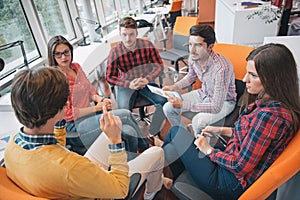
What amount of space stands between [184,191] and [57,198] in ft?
1.89

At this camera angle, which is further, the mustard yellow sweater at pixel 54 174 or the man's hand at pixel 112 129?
the man's hand at pixel 112 129

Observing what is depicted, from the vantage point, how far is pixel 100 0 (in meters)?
4.05

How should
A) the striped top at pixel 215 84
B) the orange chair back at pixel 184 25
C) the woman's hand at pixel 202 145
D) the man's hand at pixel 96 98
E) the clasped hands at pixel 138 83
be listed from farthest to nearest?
the orange chair back at pixel 184 25
the clasped hands at pixel 138 83
the man's hand at pixel 96 98
the striped top at pixel 215 84
the woman's hand at pixel 202 145

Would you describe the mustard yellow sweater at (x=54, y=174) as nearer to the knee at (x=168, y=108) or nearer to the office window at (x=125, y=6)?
the knee at (x=168, y=108)

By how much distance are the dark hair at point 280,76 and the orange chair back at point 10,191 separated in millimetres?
1004

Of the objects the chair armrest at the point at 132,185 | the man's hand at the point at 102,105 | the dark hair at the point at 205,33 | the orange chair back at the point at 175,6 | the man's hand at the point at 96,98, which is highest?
the dark hair at the point at 205,33

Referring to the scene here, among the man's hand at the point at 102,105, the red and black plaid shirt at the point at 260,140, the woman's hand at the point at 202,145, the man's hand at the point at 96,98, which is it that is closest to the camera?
the red and black plaid shirt at the point at 260,140

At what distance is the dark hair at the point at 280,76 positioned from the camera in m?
0.93

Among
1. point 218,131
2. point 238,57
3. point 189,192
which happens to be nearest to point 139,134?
point 218,131

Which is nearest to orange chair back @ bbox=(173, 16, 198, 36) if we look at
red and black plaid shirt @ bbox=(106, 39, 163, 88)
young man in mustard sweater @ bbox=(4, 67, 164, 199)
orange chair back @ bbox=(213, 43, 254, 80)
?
red and black plaid shirt @ bbox=(106, 39, 163, 88)

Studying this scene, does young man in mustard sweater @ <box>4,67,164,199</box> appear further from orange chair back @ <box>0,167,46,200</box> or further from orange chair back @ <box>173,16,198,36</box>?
orange chair back @ <box>173,16,198,36</box>

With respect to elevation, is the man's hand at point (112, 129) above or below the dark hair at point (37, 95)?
below

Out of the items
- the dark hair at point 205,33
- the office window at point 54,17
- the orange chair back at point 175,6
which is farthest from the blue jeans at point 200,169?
the orange chair back at point 175,6

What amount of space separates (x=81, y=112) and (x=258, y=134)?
122 cm
